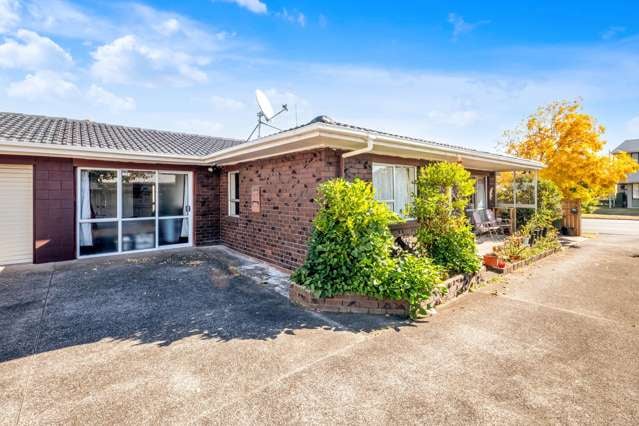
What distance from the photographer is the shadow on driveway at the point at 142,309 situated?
3842 mm

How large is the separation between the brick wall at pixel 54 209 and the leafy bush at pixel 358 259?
21.7 ft

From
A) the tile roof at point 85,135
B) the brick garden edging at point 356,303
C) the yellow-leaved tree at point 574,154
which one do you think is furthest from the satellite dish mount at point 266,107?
the yellow-leaved tree at point 574,154

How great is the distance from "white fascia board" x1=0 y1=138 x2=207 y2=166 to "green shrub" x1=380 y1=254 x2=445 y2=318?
700 centimetres

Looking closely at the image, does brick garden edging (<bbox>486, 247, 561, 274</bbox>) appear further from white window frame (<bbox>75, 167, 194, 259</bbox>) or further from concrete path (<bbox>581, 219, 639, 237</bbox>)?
white window frame (<bbox>75, 167, 194, 259</bbox>)

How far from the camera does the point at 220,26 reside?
7.91 m

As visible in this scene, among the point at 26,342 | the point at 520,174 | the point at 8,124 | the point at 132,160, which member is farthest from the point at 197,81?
the point at 520,174

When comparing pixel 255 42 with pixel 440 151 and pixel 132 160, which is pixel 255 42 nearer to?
pixel 132 160

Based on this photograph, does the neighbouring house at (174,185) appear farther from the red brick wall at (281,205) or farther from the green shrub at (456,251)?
the green shrub at (456,251)

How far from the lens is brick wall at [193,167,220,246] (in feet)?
32.8

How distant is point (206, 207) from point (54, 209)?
3.78m

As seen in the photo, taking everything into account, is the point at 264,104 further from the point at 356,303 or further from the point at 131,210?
the point at 356,303

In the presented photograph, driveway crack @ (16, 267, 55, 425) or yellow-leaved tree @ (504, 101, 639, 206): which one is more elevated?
yellow-leaved tree @ (504, 101, 639, 206)

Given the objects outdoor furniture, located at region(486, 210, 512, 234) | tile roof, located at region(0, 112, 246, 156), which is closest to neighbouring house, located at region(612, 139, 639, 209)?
outdoor furniture, located at region(486, 210, 512, 234)

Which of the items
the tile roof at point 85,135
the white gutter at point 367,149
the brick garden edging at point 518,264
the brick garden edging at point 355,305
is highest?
the tile roof at point 85,135
